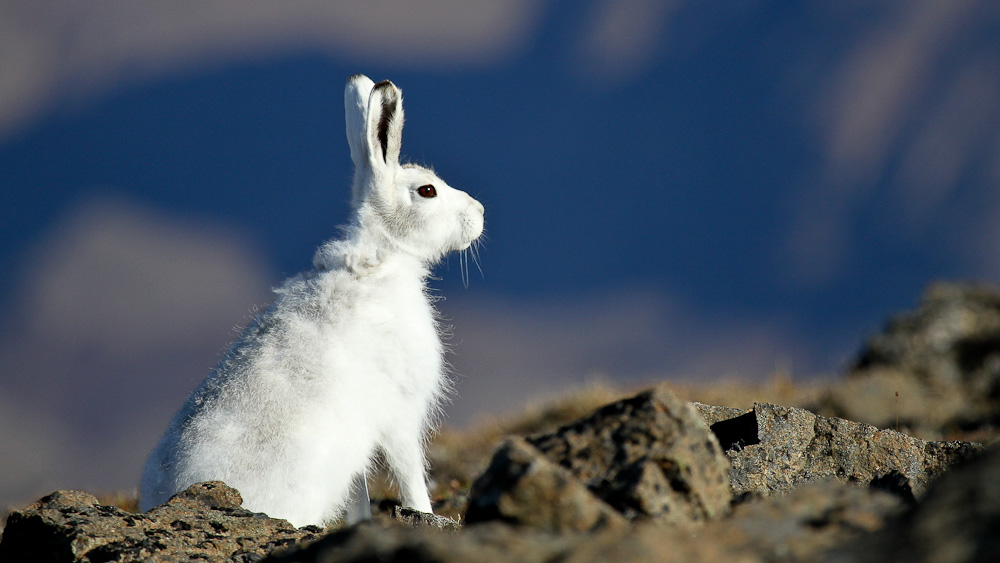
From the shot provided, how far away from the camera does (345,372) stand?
5.62 metres

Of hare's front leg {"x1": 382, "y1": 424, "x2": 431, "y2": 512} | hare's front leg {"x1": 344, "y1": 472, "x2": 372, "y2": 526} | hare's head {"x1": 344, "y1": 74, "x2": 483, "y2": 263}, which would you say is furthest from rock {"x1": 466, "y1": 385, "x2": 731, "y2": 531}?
hare's head {"x1": 344, "y1": 74, "x2": 483, "y2": 263}

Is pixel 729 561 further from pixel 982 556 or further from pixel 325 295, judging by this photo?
pixel 325 295

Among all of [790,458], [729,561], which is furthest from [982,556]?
Result: [790,458]

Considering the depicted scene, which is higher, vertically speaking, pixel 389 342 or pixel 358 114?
pixel 358 114

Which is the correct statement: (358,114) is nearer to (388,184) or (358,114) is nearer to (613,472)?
(388,184)

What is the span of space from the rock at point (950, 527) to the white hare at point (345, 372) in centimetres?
419

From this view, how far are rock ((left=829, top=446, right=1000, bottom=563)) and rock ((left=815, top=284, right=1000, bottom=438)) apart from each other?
9.97 m

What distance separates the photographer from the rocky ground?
1.74 m

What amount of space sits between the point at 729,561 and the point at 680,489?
2.56ft

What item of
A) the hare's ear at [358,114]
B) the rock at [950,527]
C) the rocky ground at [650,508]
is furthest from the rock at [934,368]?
the rock at [950,527]

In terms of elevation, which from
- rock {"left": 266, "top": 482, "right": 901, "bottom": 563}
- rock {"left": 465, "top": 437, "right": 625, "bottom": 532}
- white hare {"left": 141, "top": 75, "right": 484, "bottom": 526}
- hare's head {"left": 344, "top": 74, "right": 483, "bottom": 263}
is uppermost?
hare's head {"left": 344, "top": 74, "right": 483, "bottom": 263}

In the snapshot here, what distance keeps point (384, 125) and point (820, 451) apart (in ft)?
13.9

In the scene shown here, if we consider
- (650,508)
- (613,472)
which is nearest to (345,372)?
(613,472)

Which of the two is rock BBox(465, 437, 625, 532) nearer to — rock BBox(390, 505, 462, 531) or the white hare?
rock BBox(390, 505, 462, 531)
